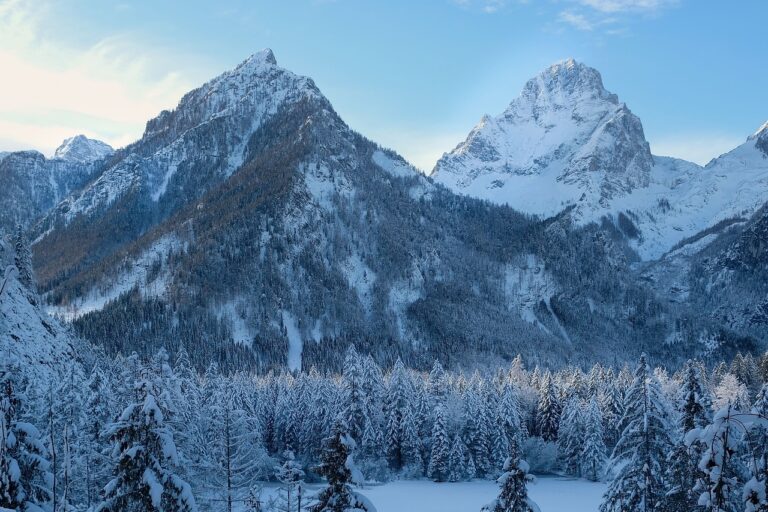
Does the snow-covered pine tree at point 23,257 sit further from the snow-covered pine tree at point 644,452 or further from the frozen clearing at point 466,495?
the snow-covered pine tree at point 644,452

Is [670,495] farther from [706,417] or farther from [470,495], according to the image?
[470,495]

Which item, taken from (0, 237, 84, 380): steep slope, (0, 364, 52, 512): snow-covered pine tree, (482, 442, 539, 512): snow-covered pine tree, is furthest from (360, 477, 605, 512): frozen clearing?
(0, 364, 52, 512): snow-covered pine tree

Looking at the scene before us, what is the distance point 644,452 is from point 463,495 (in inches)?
2195

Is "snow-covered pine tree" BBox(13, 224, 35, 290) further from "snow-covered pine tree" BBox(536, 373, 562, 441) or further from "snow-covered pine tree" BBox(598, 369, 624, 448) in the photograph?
"snow-covered pine tree" BBox(598, 369, 624, 448)

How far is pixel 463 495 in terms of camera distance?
79.6 meters

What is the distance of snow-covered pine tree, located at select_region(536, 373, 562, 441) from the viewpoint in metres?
107

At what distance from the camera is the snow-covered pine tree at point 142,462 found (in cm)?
1897

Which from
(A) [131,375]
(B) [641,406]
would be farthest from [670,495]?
(A) [131,375]

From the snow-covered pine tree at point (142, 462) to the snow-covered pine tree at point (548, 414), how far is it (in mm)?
94581

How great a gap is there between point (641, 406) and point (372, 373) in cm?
6698

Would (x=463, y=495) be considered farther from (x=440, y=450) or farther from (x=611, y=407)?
(x=611, y=407)

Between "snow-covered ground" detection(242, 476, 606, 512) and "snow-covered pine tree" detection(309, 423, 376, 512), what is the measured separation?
50.4m

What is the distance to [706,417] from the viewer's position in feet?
93.1

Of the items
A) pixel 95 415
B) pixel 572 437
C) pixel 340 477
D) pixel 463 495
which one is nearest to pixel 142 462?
pixel 340 477
